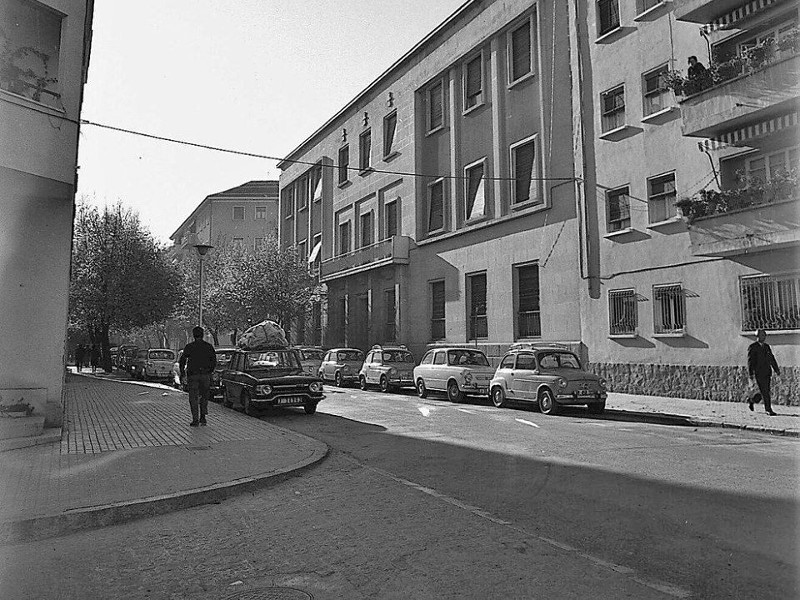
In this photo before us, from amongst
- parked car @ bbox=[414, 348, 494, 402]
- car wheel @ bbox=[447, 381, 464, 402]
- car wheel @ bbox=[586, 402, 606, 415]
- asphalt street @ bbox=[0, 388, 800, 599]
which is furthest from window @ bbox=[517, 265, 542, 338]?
asphalt street @ bbox=[0, 388, 800, 599]

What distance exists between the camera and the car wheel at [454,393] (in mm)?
19812

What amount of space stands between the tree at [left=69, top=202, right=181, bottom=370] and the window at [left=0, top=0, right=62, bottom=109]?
2213 centimetres

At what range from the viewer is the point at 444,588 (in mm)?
4348

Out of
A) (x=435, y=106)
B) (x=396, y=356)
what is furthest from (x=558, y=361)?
(x=435, y=106)

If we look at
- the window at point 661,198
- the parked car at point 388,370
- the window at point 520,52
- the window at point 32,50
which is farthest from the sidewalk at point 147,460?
the window at point 520,52

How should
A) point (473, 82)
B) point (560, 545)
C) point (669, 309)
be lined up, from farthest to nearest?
point (473, 82) → point (669, 309) → point (560, 545)

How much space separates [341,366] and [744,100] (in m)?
17.4

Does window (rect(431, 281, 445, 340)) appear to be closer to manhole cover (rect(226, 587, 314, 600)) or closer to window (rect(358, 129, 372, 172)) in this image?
window (rect(358, 129, 372, 172))

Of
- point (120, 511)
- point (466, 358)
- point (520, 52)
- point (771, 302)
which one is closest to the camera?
point (120, 511)

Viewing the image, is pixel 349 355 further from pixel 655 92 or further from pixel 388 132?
pixel 655 92

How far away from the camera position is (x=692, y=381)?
18797 millimetres

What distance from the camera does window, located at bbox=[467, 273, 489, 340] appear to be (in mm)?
28594

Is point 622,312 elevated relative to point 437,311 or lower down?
lower down

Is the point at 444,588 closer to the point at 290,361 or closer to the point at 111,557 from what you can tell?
the point at 111,557
